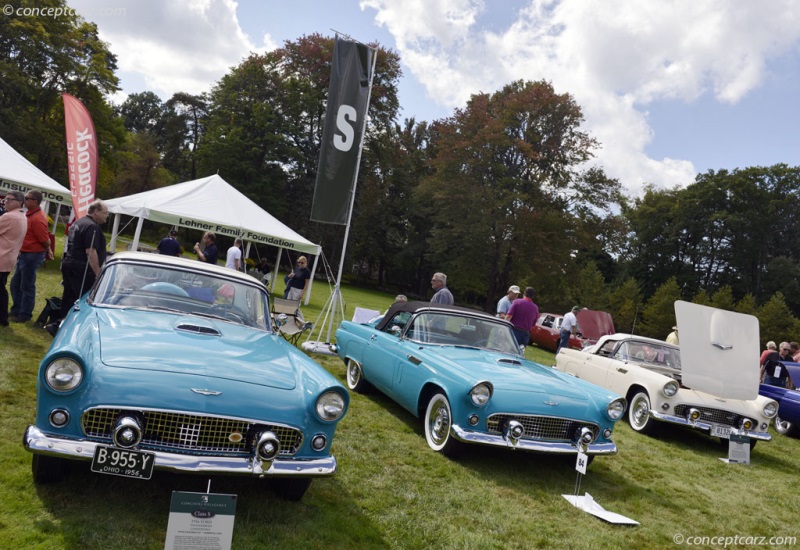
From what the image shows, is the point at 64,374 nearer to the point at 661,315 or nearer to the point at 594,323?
the point at 594,323

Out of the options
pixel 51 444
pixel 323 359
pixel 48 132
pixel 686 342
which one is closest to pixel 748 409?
pixel 686 342

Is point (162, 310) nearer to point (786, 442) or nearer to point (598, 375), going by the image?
point (598, 375)

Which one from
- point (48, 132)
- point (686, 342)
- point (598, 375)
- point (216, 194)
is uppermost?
point (48, 132)

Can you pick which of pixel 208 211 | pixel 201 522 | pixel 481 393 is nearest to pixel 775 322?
pixel 208 211

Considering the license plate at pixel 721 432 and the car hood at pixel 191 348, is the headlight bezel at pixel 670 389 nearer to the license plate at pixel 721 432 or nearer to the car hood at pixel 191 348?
the license plate at pixel 721 432

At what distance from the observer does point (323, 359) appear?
954cm

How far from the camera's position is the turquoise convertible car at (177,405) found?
3.05 meters

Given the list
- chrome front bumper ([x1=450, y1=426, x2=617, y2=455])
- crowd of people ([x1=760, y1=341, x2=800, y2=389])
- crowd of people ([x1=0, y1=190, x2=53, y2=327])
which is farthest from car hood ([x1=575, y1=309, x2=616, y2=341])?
crowd of people ([x1=0, y1=190, x2=53, y2=327])

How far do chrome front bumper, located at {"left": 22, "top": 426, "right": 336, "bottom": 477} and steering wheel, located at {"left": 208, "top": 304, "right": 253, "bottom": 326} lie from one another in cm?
180

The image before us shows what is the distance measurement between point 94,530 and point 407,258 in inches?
1737

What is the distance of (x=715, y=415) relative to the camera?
765 centimetres

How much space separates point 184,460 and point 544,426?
10.8ft

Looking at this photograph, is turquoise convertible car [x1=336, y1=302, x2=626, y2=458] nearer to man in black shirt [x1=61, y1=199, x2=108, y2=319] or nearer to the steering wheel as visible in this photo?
the steering wheel

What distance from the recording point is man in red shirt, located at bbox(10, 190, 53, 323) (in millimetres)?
7758
